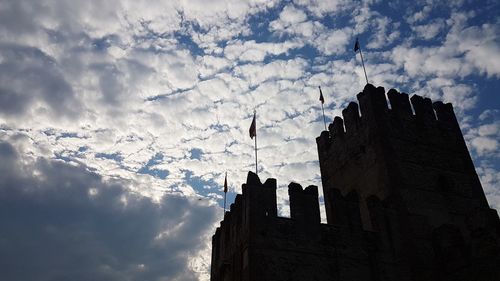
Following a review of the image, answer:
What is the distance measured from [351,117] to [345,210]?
7200 millimetres

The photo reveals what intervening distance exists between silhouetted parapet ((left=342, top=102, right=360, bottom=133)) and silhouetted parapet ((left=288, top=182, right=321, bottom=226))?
692 centimetres

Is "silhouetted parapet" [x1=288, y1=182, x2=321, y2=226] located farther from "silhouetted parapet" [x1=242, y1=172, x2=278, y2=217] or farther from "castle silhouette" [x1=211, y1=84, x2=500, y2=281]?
"silhouetted parapet" [x1=242, y1=172, x2=278, y2=217]

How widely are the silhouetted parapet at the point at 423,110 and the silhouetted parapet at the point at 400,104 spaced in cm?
50

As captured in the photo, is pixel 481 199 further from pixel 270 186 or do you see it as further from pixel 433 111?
pixel 270 186

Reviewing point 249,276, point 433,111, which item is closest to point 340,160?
point 433,111

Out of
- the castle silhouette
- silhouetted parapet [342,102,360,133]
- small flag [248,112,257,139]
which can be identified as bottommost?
the castle silhouette

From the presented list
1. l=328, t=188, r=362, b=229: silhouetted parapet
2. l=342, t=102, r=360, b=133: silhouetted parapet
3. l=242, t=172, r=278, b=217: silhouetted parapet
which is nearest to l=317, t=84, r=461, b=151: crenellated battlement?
l=342, t=102, r=360, b=133: silhouetted parapet

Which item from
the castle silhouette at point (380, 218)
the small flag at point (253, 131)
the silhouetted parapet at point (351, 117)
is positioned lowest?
the castle silhouette at point (380, 218)

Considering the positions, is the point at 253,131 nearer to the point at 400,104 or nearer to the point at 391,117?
the point at 391,117

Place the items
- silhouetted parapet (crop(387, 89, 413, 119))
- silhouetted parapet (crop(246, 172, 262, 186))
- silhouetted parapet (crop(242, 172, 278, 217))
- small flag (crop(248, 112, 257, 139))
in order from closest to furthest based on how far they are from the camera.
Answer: silhouetted parapet (crop(242, 172, 278, 217)) < silhouetted parapet (crop(246, 172, 262, 186)) < silhouetted parapet (crop(387, 89, 413, 119)) < small flag (crop(248, 112, 257, 139))

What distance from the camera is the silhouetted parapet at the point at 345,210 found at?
16.2 meters

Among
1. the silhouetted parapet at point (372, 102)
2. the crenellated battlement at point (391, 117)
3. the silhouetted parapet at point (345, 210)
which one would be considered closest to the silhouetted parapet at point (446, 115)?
the crenellated battlement at point (391, 117)

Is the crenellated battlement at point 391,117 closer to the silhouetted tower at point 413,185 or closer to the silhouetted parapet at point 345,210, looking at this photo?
the silhouetted tower at point 413,185

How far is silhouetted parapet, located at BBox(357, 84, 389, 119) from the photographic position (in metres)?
20.7
